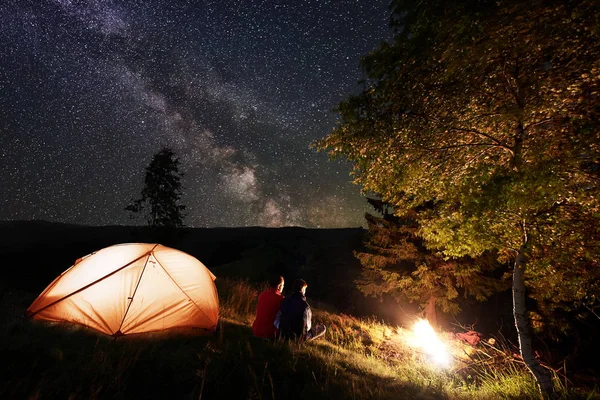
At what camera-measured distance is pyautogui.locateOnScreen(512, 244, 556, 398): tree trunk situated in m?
4.16

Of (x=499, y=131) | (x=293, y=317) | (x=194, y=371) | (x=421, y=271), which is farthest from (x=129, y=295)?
(x=421, y=271)

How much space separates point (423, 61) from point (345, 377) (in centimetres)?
578

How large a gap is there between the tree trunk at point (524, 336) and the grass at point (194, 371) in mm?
203

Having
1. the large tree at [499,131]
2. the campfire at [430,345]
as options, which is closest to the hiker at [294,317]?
the large tree at [499,131]

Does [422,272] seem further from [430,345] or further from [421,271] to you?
[430,345]

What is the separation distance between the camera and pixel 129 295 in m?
5.41

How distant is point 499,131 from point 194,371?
6.30 m

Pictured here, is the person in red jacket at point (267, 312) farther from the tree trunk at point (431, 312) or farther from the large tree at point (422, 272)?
the tree trunk at point (431, 312)

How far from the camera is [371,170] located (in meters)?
5.87

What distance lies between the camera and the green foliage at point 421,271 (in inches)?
440

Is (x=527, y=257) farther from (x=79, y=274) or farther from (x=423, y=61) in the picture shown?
(x=79, y=274)

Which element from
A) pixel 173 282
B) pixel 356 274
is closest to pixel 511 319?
pixel 356 274

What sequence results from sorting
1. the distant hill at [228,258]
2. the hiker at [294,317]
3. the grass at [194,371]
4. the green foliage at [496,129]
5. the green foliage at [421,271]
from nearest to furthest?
the grass at [194,371]
the green foliage at [496,129]
the hiker at [294,317]
the green foliage at [421,271]
the distant hill at [228,258]

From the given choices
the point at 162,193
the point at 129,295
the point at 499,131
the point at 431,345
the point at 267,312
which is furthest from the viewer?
the point at 162,193
